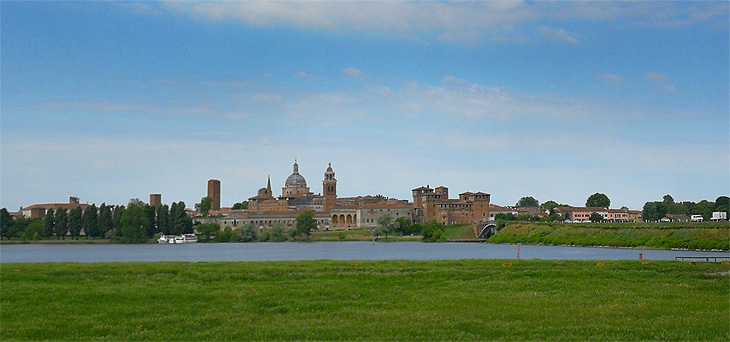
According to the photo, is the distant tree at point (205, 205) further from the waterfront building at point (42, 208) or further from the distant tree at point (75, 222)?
the distant tree at point (75, 222)

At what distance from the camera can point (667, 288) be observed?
19156 millimetres

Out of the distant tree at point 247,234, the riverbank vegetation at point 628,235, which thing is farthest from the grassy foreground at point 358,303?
the distant tree at point 247,234

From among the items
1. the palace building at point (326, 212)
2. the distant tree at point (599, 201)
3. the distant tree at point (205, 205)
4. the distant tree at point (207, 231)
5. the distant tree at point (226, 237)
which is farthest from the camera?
the distant tree at point (599, 201)

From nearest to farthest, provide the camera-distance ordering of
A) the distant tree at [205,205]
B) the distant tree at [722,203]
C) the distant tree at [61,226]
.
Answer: the distant tree at [61,226] → the distant tree at [722,203] → the distant tree at [205,205]

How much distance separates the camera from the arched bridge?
119 metres

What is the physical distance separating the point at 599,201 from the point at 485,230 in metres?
81.5

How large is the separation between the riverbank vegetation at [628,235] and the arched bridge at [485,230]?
7.41 meters

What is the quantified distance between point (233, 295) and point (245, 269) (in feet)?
15.0

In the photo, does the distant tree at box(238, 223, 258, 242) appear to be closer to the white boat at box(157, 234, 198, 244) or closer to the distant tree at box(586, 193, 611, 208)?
the white boat at box(157, 234, 198, 244)

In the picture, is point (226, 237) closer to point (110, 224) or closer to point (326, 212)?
point (110, 224)

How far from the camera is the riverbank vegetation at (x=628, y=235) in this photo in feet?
228

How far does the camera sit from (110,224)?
347 ft

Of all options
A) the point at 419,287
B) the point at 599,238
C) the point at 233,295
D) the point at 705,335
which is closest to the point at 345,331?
the point at 233,295

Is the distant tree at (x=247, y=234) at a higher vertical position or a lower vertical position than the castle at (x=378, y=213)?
lower
